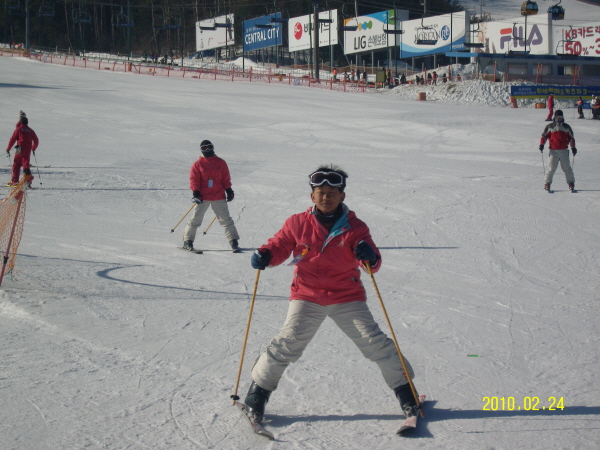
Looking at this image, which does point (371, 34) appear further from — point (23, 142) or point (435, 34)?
point (23, 142)

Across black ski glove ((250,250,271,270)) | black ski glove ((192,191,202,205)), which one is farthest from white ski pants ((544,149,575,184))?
black ski glove ((250,250,271,270))

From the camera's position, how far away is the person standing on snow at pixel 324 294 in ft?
11.6

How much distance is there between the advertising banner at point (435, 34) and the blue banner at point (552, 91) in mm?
11448

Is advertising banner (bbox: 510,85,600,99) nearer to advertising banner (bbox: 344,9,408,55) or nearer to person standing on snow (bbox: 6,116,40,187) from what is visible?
advertising banner (bbox: 344,9,408,55)

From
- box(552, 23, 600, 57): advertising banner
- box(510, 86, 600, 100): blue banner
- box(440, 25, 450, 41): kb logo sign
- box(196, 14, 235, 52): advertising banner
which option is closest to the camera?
box(510, 86, 600, 100): blue banner

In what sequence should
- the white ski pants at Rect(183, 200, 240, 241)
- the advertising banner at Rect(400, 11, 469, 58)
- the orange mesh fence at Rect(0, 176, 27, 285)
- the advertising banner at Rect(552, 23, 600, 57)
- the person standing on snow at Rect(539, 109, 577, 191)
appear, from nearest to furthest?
1. the orange mesh fence at Rect(0, 176, 27, 285)
2. the white ski pants at Rect(183, 200, 240, 241)
3. the person standing on snow at Rect(539, 109, 577, 191)
4. the advertising banner at Rect(400, 11, 469, 58)
5. the advertising banner at Rect(552, 23, 600, 57)

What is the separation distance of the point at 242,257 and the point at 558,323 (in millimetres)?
3977

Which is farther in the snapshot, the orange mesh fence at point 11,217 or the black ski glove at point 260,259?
the orange mesh fence at point 11,217

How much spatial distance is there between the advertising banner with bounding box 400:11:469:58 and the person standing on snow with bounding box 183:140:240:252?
119 ft

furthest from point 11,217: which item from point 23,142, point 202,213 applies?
point 23,142

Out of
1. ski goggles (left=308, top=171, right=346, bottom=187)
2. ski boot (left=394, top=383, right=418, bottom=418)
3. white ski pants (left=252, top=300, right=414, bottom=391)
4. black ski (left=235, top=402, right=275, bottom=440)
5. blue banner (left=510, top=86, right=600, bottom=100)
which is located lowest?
black ski (left=235, top=402, right=275, bottom=440)

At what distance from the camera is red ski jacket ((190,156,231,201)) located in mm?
8008

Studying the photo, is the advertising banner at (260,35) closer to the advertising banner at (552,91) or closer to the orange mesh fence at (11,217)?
the advertising banner at (552,91)

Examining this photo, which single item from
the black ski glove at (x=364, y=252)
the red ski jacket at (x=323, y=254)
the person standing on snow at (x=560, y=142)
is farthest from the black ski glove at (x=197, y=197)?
the person standing on snow at (x=560, y=142)
